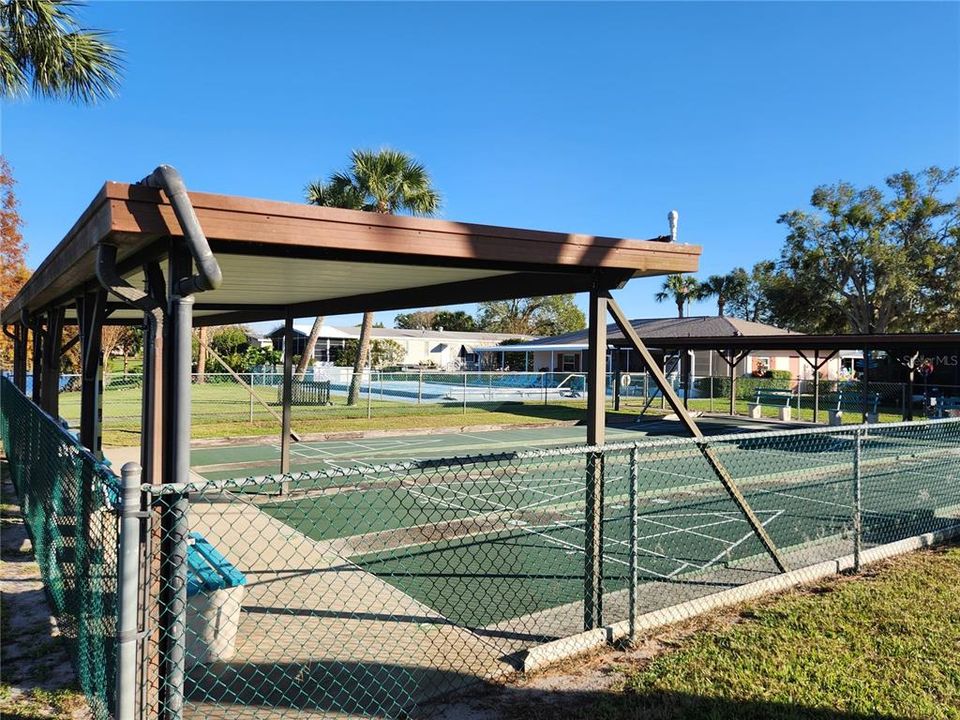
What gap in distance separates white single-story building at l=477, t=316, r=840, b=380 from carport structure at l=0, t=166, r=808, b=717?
1031 inches

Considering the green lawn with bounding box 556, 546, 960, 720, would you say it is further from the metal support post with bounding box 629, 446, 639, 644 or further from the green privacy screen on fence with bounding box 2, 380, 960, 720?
the green privacy screen on fence with bounding box 2, 380, 960, 720

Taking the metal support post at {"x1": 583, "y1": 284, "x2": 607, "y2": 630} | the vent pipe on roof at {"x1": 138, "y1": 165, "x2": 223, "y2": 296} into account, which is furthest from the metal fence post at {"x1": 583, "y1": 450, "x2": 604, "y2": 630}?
the vent pipe on roof at {"x1": 138, "y1": 165, "x2": 223, "y2": 296}

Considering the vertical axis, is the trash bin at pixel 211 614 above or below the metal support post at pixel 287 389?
below

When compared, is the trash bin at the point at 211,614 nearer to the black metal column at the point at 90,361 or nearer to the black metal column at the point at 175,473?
the black metal column at the point at 175,473

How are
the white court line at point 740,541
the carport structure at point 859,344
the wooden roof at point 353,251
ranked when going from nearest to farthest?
the wooden roof at point 353,251
the white court line at point 740,541
the carport structure at point 859,344

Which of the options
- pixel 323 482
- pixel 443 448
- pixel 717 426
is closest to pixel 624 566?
pixel 323 482

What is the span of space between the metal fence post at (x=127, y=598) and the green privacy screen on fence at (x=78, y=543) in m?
0.32

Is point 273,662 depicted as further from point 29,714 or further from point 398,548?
point 398,548

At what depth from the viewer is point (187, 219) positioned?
9.87 feet

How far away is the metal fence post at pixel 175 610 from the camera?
10.5ft

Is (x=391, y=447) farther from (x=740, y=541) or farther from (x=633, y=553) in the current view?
(x=633, y=553)

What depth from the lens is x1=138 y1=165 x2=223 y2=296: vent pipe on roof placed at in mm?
2979

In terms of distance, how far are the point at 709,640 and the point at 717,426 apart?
2029cm

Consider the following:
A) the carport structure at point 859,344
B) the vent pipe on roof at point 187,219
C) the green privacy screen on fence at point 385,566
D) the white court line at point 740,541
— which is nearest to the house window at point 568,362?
the carport structure at point 859,344
